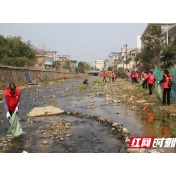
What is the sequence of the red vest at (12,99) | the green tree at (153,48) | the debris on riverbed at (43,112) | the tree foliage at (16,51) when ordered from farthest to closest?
the tree foliage at (16,51), the green tree at (153,48), the debris on riverbed at (43,112), the red vest at (12,99)

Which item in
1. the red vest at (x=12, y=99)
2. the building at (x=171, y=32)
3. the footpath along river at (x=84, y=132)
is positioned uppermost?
the building at (x=171, y=32)

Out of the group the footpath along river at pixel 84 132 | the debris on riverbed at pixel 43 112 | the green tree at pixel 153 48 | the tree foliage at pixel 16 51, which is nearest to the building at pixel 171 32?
the green tree at pixel 153 48

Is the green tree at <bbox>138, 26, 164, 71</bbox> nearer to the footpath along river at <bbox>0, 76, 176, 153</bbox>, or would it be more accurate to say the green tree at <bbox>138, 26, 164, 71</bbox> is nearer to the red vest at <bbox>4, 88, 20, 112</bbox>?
the footpath along river at <bbox>0, 76, 176, 153</bbox>

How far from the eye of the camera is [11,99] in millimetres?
6238

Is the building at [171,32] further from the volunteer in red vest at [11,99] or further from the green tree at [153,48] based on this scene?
the volunteer in red vest at [11,99]

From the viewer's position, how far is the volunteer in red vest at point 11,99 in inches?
237

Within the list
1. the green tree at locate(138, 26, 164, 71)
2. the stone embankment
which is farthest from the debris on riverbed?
the green tree at locate(138, 26, 164, 71)

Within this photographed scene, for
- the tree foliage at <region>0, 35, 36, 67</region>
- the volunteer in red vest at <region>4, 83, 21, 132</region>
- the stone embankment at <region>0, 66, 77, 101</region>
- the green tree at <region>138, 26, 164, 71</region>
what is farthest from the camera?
the tree foliage at <region>0, 35, 36, 67</region>

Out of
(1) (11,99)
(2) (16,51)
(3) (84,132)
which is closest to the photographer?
(1) (11,99)

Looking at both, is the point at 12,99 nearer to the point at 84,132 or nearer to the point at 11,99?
the point at 11,99

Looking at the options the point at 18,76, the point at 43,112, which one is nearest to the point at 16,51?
the point at 18,76

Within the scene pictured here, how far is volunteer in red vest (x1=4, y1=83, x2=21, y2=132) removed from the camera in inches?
237

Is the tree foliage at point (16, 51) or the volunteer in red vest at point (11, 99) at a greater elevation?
the tree foliage at point (16, 51)

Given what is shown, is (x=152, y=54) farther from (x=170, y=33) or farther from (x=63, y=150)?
(x=63, y=150)
